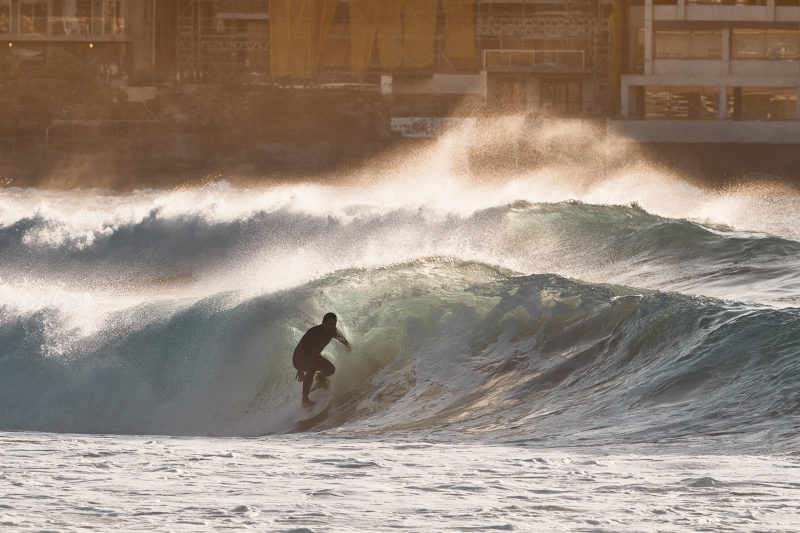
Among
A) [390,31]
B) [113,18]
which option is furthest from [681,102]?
[113,18]

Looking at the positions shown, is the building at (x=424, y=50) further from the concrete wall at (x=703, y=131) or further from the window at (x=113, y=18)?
the concrete wall at (x=703, y=131)

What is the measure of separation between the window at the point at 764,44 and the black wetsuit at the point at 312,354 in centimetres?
5334

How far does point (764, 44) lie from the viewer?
2498 inches

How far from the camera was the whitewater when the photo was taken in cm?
809

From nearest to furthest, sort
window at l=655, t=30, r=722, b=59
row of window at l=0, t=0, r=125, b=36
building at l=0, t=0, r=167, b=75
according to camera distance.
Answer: window at l=655, t=30, r=722, b=59, building at l=0, t=0, r=167, b=75, row of window at l=0, t=0, r=125, b=36

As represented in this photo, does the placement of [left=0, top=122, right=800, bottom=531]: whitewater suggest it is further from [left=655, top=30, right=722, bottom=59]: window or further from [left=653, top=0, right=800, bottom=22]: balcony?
[left=653, top=0, right=800, bottom=22]: balcony

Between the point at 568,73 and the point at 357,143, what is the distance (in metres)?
12.5

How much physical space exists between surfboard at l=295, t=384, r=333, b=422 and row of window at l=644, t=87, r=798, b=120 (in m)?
49.4

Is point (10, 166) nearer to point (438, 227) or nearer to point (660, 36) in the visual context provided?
point (660, 36)

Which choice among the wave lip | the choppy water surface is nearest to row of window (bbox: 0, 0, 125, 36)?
the wave lip

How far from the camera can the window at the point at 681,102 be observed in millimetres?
60844

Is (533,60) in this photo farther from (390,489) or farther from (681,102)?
(390,489)

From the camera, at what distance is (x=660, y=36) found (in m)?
63.7

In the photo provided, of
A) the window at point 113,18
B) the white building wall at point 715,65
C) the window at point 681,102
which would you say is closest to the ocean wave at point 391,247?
A: the window at point 681,102
